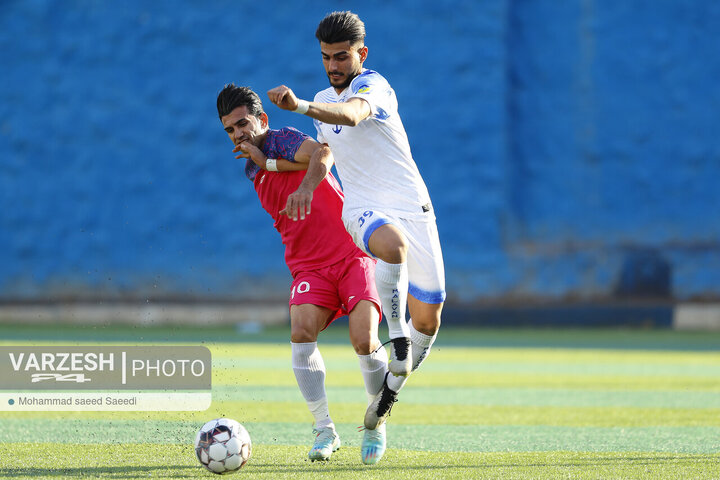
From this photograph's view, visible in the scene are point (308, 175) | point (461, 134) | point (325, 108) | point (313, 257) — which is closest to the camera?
point (325, 108)

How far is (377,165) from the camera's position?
5.84 metres

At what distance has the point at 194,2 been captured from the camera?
1900cm

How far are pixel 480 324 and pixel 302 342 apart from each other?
42.6 ft

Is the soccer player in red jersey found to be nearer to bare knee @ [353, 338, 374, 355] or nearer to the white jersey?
bare knee @ [353, 338, 374, 355]

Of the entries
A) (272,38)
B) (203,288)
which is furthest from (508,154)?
(203,288)

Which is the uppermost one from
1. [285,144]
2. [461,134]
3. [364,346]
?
[461,134]

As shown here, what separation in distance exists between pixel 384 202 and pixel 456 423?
2268 millimetres

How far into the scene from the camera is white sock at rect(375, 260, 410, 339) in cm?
567

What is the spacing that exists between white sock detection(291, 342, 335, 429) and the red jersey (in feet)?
1.51

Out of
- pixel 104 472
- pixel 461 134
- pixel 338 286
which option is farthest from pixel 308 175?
pixel 461 134

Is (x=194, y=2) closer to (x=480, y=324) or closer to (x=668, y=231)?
(x=480, y=324)

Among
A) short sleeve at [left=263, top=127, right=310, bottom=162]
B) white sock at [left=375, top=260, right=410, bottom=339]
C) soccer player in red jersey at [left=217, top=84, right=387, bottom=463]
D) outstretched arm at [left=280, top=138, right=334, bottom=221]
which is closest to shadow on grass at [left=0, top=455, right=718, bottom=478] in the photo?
soccer player in red jersey at [left=217, top=84, right=387, bottom=463]

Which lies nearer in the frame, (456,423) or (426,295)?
(426,295)

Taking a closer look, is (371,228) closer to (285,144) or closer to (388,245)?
(388,245)
